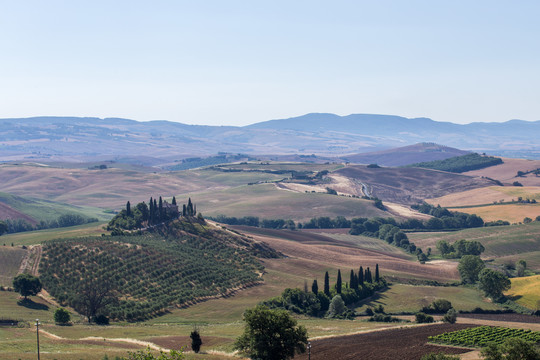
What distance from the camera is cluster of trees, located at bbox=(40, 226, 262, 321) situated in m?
103

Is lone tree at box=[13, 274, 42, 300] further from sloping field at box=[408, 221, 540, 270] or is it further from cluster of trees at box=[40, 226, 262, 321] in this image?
sloping field at box=[408, 221, 540, 270]

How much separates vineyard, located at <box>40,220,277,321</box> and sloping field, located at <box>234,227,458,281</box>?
14.6 m

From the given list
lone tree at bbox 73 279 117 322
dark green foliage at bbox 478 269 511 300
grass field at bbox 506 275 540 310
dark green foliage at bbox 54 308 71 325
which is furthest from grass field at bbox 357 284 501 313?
dark green foliage at bbox 54 308 71 325

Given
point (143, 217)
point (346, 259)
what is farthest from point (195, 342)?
point (143, 217)

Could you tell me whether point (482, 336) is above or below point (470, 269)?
above

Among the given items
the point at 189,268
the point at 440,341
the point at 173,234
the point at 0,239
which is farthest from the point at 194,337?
the point at 0,239

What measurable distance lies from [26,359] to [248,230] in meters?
136

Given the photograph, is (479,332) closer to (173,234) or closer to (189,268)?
(189,268)

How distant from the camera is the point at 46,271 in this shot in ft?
382

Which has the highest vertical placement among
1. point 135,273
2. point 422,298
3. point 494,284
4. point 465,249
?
point 135,273

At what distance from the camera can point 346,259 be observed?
525ft

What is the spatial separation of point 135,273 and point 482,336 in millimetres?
64497

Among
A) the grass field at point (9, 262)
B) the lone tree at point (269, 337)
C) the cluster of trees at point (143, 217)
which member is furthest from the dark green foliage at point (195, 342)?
the cluster of trees at point (143, 217)

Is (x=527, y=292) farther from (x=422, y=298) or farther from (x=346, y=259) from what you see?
(x=346, y=259)
